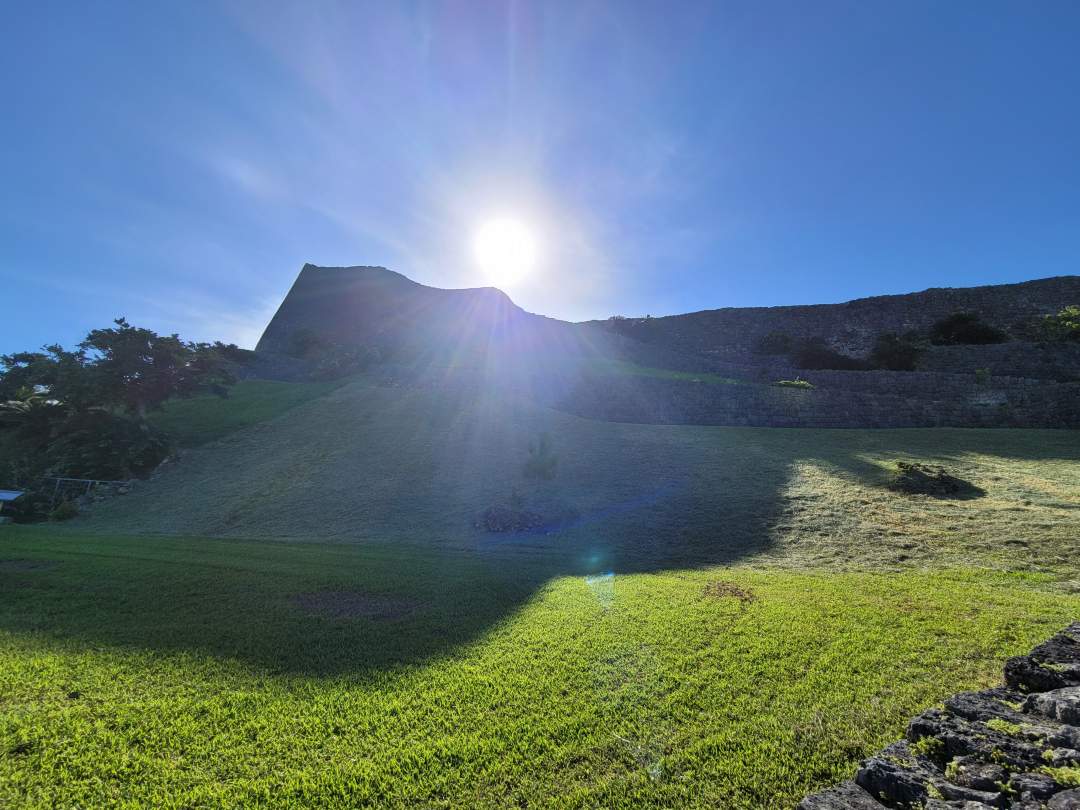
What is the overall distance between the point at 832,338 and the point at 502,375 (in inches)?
951

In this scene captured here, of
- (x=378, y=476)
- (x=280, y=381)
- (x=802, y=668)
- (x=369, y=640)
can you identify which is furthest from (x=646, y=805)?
(x=280, y=381)

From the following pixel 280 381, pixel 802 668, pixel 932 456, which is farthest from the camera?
pixel 280 381

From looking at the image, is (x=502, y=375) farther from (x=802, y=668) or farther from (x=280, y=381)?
(x=802, y=668)

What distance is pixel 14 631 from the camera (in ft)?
18.2

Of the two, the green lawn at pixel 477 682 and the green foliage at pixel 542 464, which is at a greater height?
the green foliage at pixel 542 464

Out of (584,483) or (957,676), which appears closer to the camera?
(957,676)

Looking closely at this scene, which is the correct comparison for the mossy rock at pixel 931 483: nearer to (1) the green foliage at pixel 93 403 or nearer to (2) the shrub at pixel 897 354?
(2) the shrub at pixel 897 354

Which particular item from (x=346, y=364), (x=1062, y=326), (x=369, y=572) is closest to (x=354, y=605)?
(x=369, y=572)

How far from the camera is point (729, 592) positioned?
7023 millimetres

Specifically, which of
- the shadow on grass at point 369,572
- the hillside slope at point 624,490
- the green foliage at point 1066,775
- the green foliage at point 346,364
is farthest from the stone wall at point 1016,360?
the green foliage at point 346,364

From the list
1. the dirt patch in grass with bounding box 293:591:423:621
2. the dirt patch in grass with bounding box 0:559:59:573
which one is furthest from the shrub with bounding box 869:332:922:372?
the dirt patch in grass with bounding box 0:559:59:573

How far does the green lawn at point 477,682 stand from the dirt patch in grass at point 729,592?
0.05 meters

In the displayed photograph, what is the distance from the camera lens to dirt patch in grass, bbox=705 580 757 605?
263 inches

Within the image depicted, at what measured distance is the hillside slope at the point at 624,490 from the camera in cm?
981
